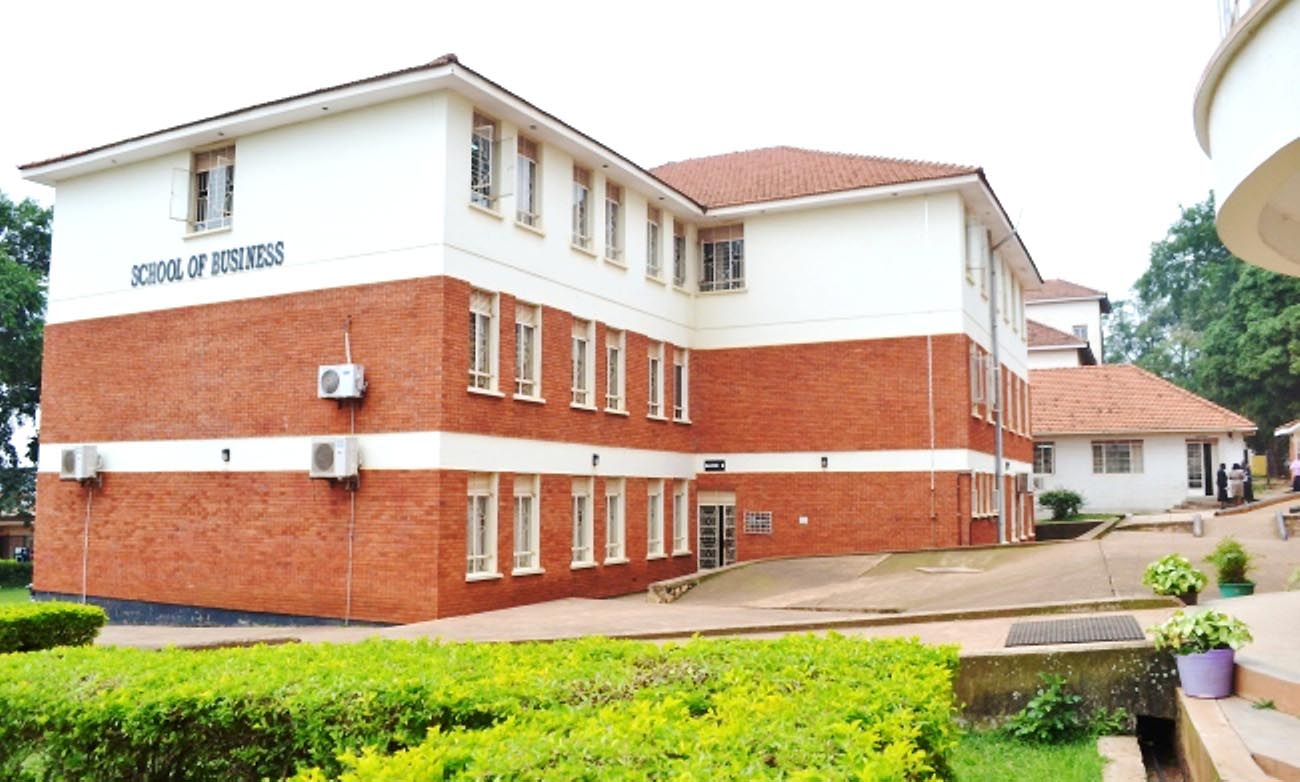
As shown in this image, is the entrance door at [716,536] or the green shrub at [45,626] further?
the entrance door at [716,536]

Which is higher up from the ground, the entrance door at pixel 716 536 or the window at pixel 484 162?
the window at pixel 484 162

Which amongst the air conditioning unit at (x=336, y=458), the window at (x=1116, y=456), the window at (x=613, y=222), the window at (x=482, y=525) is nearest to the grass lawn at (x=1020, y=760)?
the window at (x=482, y=525)

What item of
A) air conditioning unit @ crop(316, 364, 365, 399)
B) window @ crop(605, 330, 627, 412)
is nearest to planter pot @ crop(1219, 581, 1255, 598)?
window @ crop(605, 330, 627, 412)

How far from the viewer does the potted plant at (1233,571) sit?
44.5ft

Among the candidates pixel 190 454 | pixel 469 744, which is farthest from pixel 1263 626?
pixel 190 454

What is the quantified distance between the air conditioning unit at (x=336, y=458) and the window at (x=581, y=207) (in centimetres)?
592

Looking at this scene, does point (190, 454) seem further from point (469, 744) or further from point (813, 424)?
point (469, 744)

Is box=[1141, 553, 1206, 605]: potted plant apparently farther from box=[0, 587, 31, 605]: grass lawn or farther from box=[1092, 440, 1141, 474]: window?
box=[1092, 440, 1141, 474]: window

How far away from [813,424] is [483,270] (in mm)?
8566

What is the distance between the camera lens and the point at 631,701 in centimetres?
561

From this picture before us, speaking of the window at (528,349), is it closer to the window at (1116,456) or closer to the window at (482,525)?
the window at (482,525)

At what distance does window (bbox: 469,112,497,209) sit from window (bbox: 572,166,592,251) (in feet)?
8.47

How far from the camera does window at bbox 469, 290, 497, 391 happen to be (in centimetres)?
1752

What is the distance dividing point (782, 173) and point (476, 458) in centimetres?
1194
